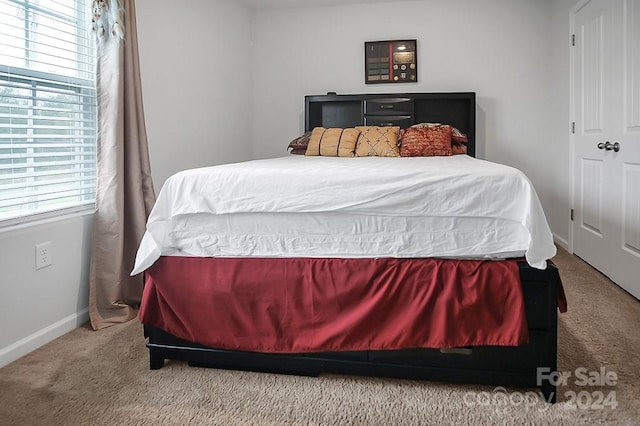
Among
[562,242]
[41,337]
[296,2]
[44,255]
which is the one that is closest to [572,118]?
[562,242]

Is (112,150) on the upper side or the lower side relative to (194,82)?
lower

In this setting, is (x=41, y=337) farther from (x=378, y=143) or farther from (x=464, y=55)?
(x=464, y=55)

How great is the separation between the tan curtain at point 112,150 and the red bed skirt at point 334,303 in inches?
28.4

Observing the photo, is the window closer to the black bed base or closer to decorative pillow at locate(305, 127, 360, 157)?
the black bed base

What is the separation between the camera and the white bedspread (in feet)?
5.49

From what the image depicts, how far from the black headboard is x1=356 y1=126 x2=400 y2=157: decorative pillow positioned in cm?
48

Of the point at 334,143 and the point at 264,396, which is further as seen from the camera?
the point at 334,143

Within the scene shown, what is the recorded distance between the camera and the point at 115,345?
221 cm

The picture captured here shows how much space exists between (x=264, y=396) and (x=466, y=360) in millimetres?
747

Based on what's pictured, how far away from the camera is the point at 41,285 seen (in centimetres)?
223

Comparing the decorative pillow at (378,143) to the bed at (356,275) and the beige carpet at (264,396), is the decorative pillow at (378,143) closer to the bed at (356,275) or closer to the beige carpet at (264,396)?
the bed at (356,275)

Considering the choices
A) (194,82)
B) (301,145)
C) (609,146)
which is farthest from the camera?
(301,145)

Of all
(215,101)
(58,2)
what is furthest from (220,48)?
(58,2)

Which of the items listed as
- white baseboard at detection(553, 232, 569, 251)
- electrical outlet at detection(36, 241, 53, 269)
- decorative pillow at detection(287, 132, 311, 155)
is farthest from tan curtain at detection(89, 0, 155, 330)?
white baseboard at detection(553, 232, 569, 251)
